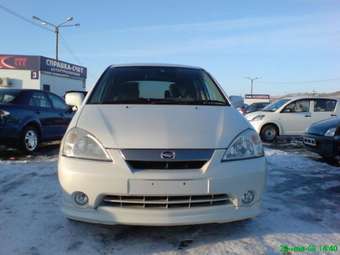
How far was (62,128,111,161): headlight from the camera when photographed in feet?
11.7

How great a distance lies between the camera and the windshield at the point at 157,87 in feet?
15.4

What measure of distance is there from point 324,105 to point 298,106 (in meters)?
0.89

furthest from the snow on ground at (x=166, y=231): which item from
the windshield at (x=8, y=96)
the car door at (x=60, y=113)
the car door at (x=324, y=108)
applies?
the car door at (x=324, y=108)

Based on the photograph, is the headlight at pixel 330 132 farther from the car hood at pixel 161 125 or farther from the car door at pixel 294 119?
the car door at pixel 294 119

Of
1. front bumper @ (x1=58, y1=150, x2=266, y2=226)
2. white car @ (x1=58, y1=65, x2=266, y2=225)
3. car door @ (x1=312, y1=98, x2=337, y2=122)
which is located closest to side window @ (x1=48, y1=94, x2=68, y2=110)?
white car @ (x1=58, y1=65, x2=266, y2=225)

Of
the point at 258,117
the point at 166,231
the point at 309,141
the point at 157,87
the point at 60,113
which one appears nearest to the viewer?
the point at 166,231

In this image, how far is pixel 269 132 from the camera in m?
14.1

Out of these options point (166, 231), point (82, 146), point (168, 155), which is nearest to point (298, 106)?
point (166, 231)

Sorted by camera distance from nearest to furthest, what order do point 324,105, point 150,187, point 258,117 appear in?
1. point 150,187
2. point 258,117
3. point 324,105

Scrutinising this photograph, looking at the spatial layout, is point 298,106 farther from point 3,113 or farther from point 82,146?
point 82,146

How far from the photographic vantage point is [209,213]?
136 inches

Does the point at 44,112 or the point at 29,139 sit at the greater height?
the point at 44,112

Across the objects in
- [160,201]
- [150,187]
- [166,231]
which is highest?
[150,187]

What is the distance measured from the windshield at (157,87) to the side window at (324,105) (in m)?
9.92
